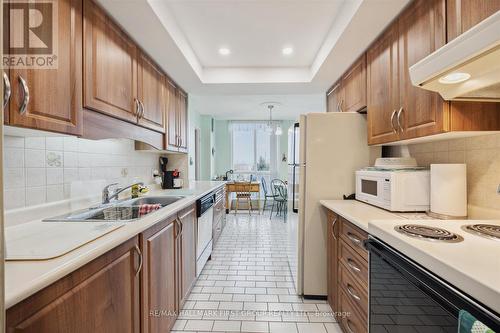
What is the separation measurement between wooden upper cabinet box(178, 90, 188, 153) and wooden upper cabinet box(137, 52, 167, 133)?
52cm

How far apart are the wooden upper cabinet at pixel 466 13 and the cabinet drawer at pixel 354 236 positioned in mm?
1104

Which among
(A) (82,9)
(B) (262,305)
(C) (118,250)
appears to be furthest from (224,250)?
(A) (82,9)

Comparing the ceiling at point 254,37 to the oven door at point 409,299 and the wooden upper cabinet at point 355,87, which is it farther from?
the oven door at point 409,299

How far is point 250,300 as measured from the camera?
6.97ft

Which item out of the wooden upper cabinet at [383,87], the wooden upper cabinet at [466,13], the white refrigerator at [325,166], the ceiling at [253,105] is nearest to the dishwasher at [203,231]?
the white refrigerator at [325,166]

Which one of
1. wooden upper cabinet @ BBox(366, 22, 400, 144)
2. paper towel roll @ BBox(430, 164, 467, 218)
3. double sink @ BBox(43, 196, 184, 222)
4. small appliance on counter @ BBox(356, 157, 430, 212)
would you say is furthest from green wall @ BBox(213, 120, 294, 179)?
paper towel roll @ BBox(430, 164, 467, 218)

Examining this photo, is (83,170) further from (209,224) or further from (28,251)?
(209,224)

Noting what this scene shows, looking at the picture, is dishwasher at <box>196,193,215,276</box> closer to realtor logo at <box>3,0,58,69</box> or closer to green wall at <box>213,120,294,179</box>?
realtor logo at <box>3,0,58,69</box>

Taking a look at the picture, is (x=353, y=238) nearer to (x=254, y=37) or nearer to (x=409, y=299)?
(x=409, y=299)

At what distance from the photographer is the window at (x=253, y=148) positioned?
22.1 feet

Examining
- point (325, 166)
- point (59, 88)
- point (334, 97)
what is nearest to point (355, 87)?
point (334, 97)

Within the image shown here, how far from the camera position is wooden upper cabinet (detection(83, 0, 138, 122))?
143 centimetres

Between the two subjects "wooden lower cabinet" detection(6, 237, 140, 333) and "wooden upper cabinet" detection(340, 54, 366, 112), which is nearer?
"wooden lower cabinet" detection(6, 237, 140, 333)

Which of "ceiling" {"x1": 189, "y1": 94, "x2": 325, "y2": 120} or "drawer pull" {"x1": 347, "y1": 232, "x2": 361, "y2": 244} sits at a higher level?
"ceiling" {"x1": 189, "y1": 94, "x2": 325, "y2": 120}
